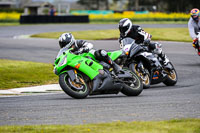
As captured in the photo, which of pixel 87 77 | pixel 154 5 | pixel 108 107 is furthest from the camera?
pixel 154 5

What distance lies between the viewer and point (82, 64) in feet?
31.4

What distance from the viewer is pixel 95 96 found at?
10.4 meters

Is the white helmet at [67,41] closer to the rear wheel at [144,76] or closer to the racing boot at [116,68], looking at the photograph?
the racing boot at [116,68]

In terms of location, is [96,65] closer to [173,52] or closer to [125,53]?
[125,53]

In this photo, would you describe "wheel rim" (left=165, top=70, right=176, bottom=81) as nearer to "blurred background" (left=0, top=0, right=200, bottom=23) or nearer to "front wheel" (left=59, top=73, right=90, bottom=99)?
"front wheel" (left=59, top=73, right=90, bottom=99)

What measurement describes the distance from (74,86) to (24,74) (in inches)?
217

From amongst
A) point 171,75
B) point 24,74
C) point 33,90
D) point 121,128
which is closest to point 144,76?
point 171,75

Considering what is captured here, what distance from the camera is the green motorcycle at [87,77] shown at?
945 cm

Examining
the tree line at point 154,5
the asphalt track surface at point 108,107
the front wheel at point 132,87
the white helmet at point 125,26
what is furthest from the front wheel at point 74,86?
the tree line at point 154,5

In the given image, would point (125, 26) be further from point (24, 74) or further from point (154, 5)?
point (154, 5)

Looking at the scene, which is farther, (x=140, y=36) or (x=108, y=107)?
(x=140, y=36)

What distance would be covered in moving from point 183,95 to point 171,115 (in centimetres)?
269

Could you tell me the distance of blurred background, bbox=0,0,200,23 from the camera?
2101 inches

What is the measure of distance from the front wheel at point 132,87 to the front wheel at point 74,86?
0.89 m
